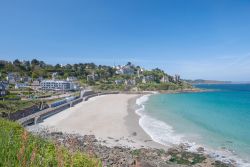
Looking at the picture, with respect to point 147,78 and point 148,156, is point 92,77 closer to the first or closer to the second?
point 147,78

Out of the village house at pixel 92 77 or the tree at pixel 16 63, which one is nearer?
the tree at pixel 16 63

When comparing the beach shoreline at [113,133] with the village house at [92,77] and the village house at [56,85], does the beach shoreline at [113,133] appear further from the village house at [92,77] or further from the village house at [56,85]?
the village house at [92,77]

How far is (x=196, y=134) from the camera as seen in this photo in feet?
78.6

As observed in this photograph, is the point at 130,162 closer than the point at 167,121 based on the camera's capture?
Yes

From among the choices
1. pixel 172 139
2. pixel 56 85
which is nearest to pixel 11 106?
pixel 172 139

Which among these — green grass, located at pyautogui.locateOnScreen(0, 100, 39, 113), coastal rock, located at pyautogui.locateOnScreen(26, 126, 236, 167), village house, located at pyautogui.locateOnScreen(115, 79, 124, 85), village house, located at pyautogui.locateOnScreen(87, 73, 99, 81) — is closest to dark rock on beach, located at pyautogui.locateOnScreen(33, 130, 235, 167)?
coastal rock, located at pyautogui.locateOnScreen(26, 126, 236, 167)

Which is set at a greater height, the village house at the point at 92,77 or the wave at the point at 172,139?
the village house at the point at 92,77

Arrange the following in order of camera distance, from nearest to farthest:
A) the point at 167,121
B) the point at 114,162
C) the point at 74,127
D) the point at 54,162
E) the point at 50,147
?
the point at 54,162 → the point at 50,147 → the point at 114,162 → the point at 74,127 → the point at 167,121

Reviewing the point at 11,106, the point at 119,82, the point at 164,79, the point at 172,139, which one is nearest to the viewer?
the point at 172,139

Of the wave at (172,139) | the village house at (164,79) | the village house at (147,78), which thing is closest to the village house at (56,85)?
the village house at (147,78)

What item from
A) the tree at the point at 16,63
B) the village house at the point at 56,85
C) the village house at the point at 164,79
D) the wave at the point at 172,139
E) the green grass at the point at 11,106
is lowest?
the wave at the point at 172,139

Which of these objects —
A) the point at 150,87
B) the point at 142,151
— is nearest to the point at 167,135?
the point at 142,151

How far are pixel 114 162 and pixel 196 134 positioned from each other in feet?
39.6

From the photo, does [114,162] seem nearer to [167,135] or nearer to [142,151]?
[142,151]
